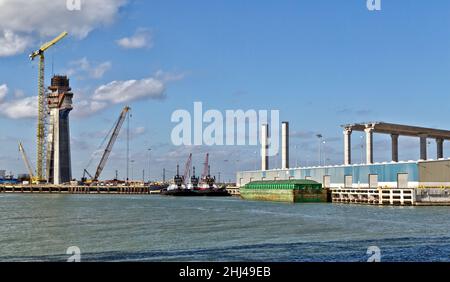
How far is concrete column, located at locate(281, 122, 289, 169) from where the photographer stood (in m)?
158

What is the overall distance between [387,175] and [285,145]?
59766 millimetres

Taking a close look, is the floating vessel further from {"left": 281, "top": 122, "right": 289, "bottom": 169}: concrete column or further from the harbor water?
the harbor water

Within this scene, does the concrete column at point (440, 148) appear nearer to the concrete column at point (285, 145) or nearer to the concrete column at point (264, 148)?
the concrete column at point (285, 145)

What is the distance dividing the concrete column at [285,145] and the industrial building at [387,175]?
3120 mm

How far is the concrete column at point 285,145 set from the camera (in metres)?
→ 158

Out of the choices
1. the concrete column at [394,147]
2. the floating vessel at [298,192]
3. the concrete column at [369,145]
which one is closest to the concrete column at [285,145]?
the floating vessel at [298,192]

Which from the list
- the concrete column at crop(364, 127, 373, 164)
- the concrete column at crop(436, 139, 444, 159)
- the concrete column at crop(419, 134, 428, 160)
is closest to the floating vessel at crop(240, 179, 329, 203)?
the concrete column at crop(364, 127, 373, 164)

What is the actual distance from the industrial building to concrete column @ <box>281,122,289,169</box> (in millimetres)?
3120

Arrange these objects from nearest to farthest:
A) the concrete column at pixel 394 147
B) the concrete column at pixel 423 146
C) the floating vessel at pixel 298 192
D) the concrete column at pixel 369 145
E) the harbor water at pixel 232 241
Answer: the harbor water at pixel 232 241, the floating vessel at pixel 298 192, the concrete column at pixel 369 145, the concrete column at pixel 423 146, the concrete column at pixel 394 147

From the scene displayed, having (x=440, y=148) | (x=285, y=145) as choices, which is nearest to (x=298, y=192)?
(x=285, y=145)

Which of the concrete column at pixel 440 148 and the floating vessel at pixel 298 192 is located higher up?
the concrete column at pixel 440 148

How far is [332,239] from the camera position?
42.0 meters
